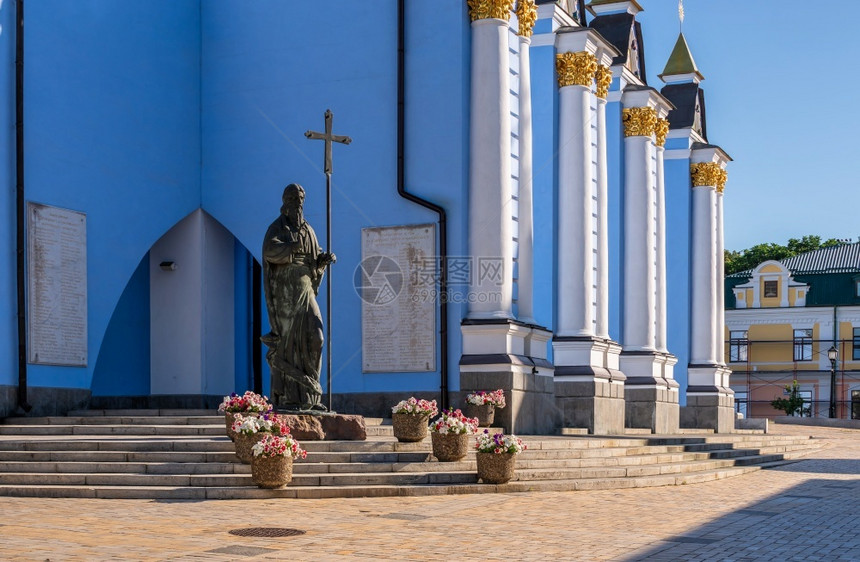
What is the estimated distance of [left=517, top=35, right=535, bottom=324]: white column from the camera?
22469 millimetres

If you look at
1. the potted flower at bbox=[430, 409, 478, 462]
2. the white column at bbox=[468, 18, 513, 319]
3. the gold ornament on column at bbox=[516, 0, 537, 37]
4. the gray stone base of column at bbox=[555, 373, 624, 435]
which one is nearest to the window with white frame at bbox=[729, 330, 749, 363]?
the gray stone base of column at bbox=[555, 373, 624, 435]

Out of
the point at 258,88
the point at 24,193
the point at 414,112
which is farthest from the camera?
the point at 258,88

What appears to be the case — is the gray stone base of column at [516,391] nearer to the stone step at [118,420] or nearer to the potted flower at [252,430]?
the stone step at [118,420]

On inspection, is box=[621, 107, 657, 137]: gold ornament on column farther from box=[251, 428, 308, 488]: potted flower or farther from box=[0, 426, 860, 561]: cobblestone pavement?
box=[251, 428, 308, 488]: potted flower

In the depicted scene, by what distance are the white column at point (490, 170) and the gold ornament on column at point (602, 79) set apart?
6.12 meters

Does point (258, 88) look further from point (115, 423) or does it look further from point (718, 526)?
point (718, 526)

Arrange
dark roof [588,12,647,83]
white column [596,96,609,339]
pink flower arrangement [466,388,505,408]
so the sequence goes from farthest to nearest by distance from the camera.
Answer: dark roof [588,12,647,83]
white column [596,96,609,339]
pink flower arrangement [466,388,505,408]

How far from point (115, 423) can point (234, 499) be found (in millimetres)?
6249

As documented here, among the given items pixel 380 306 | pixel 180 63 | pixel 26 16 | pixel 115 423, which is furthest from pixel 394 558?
pixel 180 63

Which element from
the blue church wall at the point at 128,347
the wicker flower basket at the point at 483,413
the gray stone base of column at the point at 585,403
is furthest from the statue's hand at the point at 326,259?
the gray stone base of column at the point at 585,403

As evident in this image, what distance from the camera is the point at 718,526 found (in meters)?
12.2

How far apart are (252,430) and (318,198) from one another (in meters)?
9.60

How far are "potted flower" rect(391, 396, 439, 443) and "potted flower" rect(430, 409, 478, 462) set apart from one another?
773 millimetres

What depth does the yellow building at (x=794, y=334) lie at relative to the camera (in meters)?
62.2
